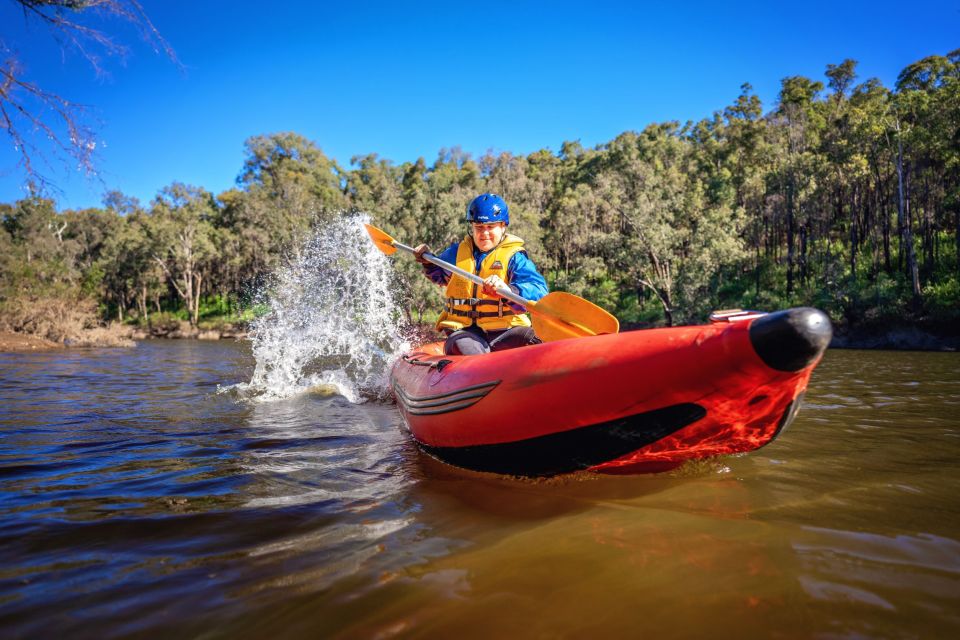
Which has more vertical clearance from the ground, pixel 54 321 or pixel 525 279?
pixel 525 279

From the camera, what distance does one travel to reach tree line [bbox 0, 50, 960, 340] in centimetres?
2112

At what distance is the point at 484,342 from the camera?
13.8 ft

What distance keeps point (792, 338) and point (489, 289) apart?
2.42m

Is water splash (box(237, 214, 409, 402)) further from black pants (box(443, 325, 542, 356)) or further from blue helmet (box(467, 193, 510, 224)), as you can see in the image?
blue helmet (box(467, 193, 510, 224))

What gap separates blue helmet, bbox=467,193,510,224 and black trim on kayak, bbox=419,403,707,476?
2.09 metres

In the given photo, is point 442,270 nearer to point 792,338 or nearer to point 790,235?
point 792,338

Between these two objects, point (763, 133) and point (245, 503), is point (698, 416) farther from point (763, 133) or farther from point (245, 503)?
point (763, 133)

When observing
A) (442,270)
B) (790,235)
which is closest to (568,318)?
(442,270)

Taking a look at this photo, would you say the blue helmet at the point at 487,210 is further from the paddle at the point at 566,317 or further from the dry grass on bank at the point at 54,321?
the dry grass on bank at the point at 54,321

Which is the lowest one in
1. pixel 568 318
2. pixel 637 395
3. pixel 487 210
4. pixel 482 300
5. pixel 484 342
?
pixel 637 395

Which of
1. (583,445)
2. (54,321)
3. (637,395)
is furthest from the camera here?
(54,321)

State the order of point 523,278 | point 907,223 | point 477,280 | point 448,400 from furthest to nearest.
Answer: point 907,223 < point 523,278 < point 477,280 < point 448,400

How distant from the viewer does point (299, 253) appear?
33.6 meters

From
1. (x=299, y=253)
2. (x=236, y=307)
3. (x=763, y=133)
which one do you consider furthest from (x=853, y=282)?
(x=236, y=307)
